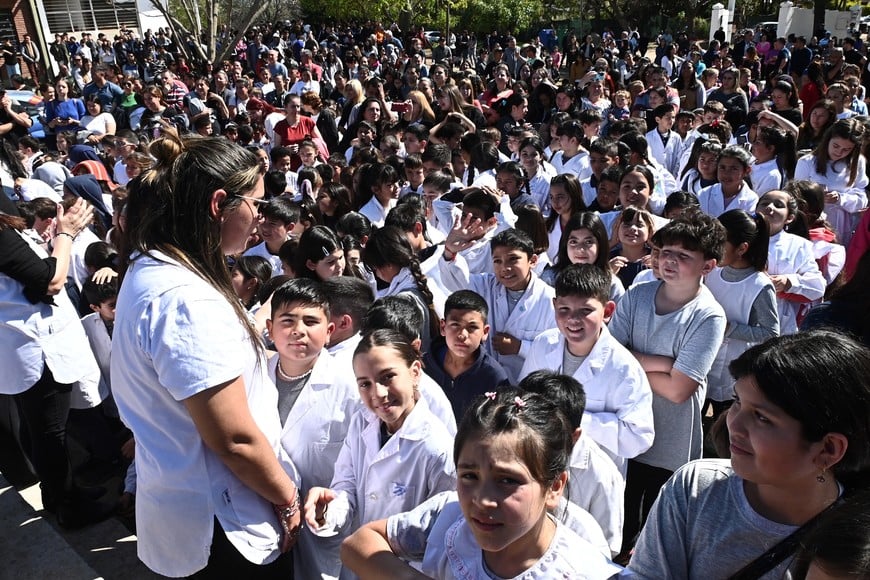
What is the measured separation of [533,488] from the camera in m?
1.51

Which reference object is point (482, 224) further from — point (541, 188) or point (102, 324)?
point (102, 324)

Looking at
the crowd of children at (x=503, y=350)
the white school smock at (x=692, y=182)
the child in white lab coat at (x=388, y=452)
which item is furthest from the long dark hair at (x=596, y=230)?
the white school smock at (x=692, y=182)

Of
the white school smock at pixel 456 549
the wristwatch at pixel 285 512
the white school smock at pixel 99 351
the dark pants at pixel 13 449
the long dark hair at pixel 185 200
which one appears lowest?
the dark pants at pixel 13 449

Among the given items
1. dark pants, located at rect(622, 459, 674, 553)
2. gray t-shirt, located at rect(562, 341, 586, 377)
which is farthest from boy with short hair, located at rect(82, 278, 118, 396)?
dark pants, located at rect(622, 459, 674, 553)

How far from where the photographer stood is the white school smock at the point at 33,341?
9.31ft

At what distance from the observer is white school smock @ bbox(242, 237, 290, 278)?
422 centimetres

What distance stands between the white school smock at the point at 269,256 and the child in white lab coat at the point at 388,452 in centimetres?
203

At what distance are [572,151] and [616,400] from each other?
167 inches

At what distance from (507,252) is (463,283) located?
42 centimetres

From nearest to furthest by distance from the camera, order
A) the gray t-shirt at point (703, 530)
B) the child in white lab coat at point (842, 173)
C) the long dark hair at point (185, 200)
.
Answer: the gray t-shirt at point (703, 530) < the long dark hair at point (185, 200) < the child in white lab coat at point (842, 173)

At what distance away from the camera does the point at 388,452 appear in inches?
84.1

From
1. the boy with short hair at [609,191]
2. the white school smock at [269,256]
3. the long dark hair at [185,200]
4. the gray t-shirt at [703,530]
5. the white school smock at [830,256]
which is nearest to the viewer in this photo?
the gray t-shirt at [703,530]

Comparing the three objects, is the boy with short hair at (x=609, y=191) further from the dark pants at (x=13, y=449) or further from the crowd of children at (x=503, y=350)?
the dark pants at (x=13, y=449)

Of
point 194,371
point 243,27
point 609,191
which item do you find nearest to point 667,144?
point 609,191
